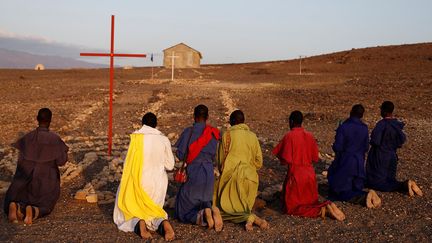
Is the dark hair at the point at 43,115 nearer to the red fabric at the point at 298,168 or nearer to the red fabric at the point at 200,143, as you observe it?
the red fabric at the point at 200,143

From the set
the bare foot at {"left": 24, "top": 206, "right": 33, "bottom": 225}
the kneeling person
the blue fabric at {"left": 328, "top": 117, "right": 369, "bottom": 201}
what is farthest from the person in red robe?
the bare foot at {"left": 24, "top": 206, "right": 33, "bottom": 225}

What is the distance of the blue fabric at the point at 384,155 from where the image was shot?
7.68 m

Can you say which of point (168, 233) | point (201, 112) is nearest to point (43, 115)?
point (201, 112)

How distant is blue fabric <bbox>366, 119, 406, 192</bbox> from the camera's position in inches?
303

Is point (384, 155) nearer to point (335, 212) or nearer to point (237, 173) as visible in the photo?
point (335, 212)

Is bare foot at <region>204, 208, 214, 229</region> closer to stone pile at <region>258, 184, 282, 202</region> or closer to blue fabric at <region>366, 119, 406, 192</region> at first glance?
stone pile at <region>258, 184, 282, 202</region>

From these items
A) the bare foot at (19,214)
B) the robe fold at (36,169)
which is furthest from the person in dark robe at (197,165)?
the bare foot at (19,214)

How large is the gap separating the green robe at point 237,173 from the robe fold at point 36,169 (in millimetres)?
2177

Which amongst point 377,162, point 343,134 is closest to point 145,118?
point 343,134

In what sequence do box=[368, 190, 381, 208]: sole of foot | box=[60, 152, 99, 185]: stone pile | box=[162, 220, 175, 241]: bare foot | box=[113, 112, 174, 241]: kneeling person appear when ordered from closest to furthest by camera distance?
1. box=[162, 220, 175, 241]: bare foot
2. box=[113, 112, 174, 241]: kneeling person
3. box=[368, 190, 381, 208]: sole of foot
4. box=[60, 152, 99, 185]: stone pile

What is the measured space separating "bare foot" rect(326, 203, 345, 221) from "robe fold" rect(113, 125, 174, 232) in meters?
2.09

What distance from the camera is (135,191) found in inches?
244

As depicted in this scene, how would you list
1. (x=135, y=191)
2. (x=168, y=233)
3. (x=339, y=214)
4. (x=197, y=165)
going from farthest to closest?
(x=197, y=165) < (x=339, y=214) < (x=135, y=191) < (x=168, y=233)

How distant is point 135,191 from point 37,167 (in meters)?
→ 1.43
